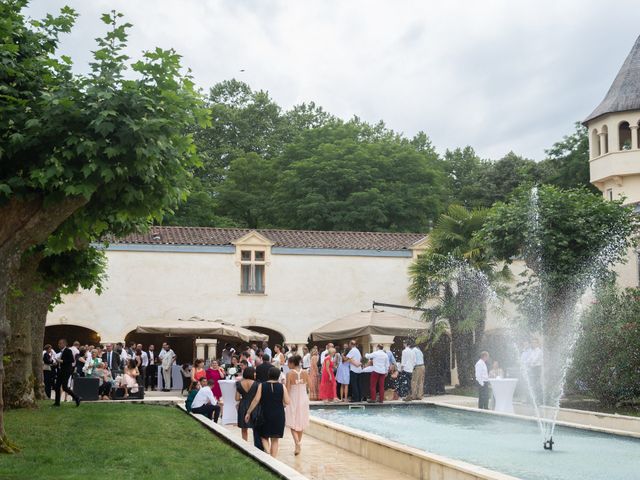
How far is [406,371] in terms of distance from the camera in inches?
1049

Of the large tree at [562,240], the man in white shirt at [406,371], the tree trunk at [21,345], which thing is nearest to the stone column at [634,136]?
the large tree at [562,240]

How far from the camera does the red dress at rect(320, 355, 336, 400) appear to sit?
26797 millimetres

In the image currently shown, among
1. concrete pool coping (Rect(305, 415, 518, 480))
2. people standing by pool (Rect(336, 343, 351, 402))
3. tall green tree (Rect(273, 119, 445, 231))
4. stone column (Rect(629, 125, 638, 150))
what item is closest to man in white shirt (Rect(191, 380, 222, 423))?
concrete pool coping (Rect(305, 415, 518, 480))

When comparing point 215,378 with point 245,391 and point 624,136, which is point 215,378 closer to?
point 245,391

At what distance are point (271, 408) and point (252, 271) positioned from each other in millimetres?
26280

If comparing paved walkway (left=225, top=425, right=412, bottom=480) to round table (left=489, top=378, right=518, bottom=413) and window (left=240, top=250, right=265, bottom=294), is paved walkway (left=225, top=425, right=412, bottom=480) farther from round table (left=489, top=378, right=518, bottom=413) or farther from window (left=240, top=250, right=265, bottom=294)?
window (left=240, top=250, right=265, bottom=294)

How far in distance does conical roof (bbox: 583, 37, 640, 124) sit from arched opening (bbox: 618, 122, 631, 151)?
0.92 metres

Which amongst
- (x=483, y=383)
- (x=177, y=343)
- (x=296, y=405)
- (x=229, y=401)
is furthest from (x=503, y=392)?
(x=177, y=343)

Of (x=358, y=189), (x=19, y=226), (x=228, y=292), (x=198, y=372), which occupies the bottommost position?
(x=198, y=372)

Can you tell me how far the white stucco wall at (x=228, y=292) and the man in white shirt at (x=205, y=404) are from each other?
18.9 meters

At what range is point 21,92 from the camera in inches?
465

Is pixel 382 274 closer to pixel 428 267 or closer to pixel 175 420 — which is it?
pixel 428 267

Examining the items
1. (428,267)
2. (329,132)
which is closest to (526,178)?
(329,132)

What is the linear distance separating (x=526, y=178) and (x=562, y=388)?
3554 cm
